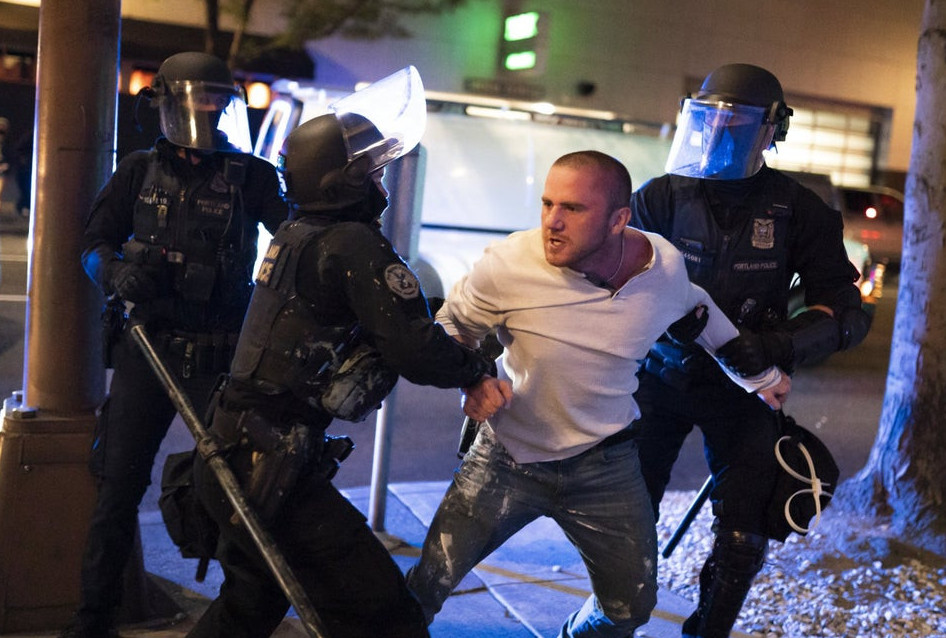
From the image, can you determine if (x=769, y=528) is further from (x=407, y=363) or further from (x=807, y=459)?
(x=407, y=363)

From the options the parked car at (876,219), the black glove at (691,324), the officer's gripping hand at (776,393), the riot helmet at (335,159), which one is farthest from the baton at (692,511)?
the parked car at (876,219)

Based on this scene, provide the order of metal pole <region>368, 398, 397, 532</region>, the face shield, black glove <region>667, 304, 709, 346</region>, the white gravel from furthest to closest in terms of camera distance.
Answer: metal pole <region>368, 398, 397, 532</region>, the white gravel, the face shield, black glove <region>667, 304, 709, 346</region>

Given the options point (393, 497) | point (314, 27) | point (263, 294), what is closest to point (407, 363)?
point (263, 294)

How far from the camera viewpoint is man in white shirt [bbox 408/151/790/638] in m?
3.04

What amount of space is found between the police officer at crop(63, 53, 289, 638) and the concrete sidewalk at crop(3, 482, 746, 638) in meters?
0.50

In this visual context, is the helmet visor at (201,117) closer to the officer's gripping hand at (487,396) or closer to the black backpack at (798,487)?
the officer's gripping hand at (487,396)

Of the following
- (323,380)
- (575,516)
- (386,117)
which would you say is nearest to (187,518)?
(323,380)

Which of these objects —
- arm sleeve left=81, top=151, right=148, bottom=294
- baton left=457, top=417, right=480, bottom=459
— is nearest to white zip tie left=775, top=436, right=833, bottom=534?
baton left=457, top=417, right=480, bottom=459

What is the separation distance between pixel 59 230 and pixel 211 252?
0.56m

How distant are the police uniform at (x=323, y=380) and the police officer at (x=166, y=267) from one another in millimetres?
830

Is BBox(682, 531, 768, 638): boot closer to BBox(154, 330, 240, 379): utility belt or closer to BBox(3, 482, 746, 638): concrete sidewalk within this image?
BBox(3, 482, 746, 638): concrete sidewalk

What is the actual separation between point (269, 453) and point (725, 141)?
1980 mm

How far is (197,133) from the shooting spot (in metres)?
3.72

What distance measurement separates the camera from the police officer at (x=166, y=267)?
140 inches
